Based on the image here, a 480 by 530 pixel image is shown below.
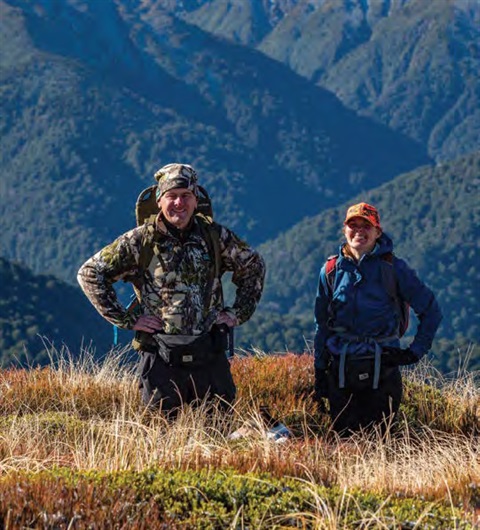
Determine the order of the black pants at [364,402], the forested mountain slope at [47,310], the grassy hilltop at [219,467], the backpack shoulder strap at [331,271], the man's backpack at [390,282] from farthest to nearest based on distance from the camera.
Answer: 1. the forested mountain slope at [47,310]
2. the black pants at [364,402]
3. the backpack shoulder strap at [331,271]
4. the man's backpack at [390,282]
5. the grassy hilltop at [219,467]

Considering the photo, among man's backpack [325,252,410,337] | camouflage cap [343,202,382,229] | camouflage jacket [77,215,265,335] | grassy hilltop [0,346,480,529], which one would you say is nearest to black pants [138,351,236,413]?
grassy hilltop [0,346,480,529]

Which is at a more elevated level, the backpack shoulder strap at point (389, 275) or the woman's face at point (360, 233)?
the woman's face at point (360, 233)

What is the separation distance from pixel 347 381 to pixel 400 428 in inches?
29.9

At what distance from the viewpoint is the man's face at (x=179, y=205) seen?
615 centimetres

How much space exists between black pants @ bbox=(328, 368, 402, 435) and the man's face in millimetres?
1318

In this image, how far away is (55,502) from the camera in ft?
13.2

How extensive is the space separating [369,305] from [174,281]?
110 centimetres

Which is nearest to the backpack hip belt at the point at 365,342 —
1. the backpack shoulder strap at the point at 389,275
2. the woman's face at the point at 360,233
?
the backpack shoulder strap at the point at 389,275

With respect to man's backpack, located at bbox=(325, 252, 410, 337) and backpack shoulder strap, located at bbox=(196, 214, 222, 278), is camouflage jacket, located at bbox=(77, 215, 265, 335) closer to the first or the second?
backpack shoulder strap, located at bbox=(196, 214, 222, 278)

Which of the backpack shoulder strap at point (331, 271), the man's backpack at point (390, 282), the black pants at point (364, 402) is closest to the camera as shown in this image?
the man's backpack at point (390, 282)

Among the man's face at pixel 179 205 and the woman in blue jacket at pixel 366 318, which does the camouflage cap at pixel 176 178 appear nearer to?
the man's face at pixel 179 205

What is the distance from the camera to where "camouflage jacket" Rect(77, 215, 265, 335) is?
20.4 ft

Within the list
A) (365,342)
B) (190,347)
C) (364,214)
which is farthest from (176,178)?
(365,342)

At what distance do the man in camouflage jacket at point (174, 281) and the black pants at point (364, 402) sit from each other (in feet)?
2.59
